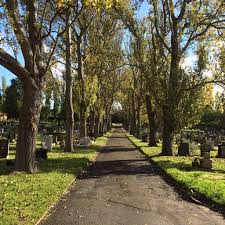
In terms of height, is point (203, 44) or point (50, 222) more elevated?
point (203, 44)

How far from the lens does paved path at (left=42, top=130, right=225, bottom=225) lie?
923 cm

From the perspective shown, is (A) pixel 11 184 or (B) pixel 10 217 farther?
(A) pixel 11 184

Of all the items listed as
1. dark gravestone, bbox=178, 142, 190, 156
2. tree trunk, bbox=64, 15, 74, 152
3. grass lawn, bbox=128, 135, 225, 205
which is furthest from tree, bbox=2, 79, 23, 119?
grass lawn, bbox=128, 135, 225, 205

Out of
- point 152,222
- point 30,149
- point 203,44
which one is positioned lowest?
point 152,222

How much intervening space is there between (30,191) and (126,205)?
9.06ft

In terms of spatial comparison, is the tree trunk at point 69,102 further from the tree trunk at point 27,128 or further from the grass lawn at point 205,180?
the tree trunk at point 27,128

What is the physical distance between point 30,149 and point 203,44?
56.0 ft

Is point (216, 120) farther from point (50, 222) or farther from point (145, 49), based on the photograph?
point (50, 222)

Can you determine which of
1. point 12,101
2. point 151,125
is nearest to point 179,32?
A: point 151,125

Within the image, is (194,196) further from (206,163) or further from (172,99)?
(172,99)

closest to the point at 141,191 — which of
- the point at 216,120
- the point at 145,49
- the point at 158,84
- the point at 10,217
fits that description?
the point at 10,217

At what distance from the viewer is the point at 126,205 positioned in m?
10.8

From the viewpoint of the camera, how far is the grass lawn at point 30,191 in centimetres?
903

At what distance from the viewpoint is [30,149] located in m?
15.6
